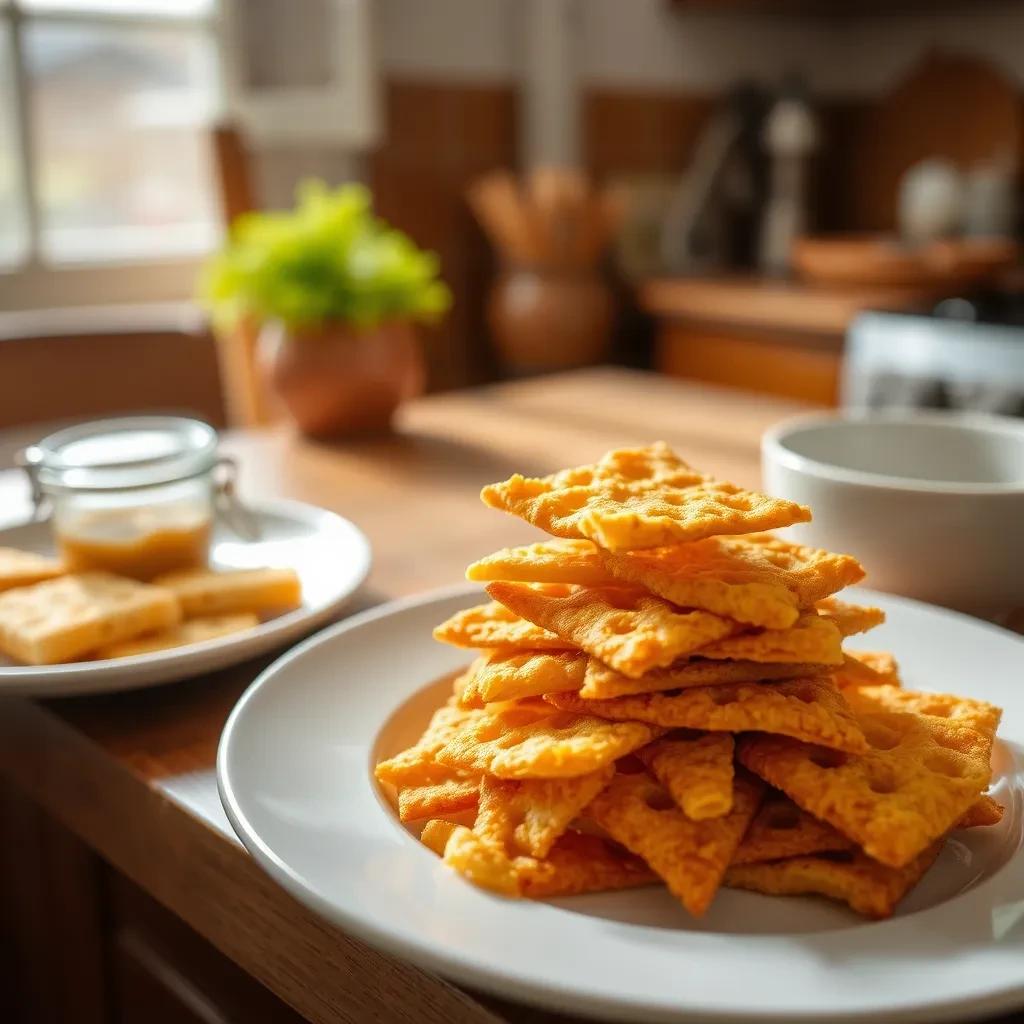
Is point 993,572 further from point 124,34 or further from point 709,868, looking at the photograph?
point 124,34

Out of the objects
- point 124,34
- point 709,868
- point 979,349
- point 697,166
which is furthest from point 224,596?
point 697,166

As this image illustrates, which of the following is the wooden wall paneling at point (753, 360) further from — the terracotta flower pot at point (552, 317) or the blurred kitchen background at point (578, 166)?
the terracotta flower pot at point (552, 317)

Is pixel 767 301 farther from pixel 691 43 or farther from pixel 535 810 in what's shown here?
pixel 535 810

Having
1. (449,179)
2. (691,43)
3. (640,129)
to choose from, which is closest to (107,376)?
(449,179)

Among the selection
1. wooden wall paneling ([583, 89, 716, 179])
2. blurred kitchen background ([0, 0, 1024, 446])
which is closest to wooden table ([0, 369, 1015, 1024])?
blurred kitchen background ([0, 0, 1024, 446])

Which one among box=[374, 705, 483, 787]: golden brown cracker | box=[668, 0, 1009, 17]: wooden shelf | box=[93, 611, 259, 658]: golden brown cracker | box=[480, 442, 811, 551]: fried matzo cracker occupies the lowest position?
box=[93, 611, 259, 658]: golden brown cracker

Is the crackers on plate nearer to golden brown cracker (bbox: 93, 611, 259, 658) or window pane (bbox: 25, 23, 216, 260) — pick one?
golden brown cracker (bbox: 93, 611, 259, 658)

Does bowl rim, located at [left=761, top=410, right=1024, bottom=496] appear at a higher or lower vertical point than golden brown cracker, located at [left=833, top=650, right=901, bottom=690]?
higher
